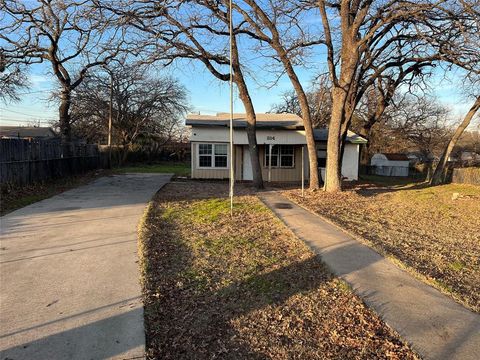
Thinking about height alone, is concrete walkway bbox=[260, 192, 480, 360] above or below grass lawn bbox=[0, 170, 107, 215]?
below

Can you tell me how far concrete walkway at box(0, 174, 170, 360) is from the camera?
379 cm

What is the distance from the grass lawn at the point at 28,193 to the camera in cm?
1205

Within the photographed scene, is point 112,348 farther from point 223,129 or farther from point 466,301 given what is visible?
point 223,129

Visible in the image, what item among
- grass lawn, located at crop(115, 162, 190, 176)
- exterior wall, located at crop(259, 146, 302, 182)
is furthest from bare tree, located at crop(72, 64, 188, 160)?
exterior wall, located at crop(259, 146, 302, 182)

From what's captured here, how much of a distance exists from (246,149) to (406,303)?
20291 millimetres

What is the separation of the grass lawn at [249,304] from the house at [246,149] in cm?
1596

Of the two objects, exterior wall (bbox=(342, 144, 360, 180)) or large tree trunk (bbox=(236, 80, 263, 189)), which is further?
exterior wall (bbox=(342, 144, 360, 180))

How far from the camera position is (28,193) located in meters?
14.5

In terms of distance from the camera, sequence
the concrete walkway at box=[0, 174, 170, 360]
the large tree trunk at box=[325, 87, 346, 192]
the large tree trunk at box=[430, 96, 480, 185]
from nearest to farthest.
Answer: the concrete walkway at box=[0, 174, 170, 360], the large tree trunk at box=[325, 87, 346, 192], the large tree trunk at box=[430, 96, 480, 185]

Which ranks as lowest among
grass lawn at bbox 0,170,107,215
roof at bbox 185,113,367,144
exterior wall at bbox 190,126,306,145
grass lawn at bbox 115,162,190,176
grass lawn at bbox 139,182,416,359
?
grass lawn at bbox 139,182,416,359

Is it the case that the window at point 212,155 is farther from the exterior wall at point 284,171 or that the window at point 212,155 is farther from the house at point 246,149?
the exterior wall at point 284,171

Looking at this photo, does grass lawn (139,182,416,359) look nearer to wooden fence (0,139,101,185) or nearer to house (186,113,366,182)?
wooden fence (0,139,101,185)

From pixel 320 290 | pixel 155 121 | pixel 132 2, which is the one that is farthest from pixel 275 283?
pixel 155 121

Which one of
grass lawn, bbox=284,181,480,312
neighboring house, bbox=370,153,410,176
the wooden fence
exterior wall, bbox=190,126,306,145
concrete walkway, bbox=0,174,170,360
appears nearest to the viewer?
concrete walkway, bbox=0,174,170,360
